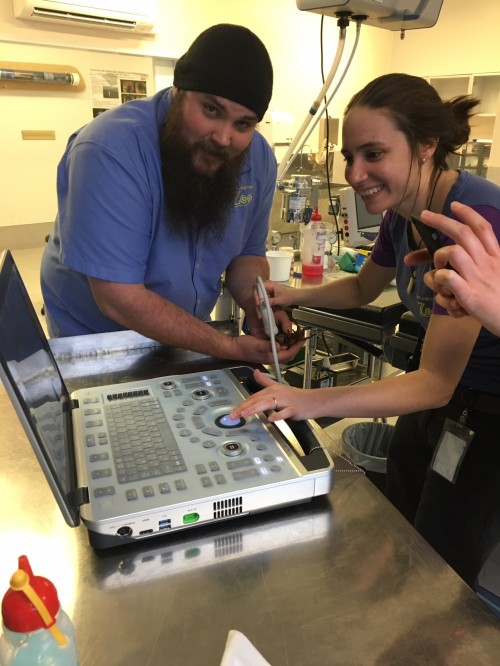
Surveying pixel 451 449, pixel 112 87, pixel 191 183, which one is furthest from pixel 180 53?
pixel 451 449

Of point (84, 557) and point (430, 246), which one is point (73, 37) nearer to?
point (430, 246)

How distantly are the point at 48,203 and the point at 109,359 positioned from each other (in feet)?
12.3

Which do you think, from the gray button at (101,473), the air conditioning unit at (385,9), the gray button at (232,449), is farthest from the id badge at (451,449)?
the air conditioning unit at (385,9)

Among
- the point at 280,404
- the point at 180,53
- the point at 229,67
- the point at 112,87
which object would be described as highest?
the point at 180,53

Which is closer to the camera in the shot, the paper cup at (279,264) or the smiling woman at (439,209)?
the smiling woman at (439,209)

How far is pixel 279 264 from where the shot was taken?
7.11ft

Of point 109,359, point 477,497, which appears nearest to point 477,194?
point 477,497

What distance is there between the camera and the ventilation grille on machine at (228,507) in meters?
0.65

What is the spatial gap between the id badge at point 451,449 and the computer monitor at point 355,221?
137cm

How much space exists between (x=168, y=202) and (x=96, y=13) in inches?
152

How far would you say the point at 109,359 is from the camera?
117cm

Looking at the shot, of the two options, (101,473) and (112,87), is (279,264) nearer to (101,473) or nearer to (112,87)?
(101,473)

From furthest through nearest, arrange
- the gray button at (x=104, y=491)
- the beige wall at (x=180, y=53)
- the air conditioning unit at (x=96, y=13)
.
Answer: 1. the beige wall at (x=180, y=53)
2. the air conditioning unit at (x=96, y=13)
3. the gray button at (x=104, y=491)

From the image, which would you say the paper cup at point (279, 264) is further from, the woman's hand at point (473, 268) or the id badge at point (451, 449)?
the woman's hand at point (473, 268)
